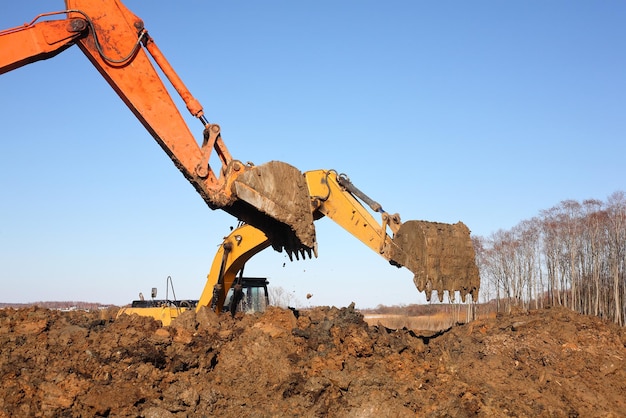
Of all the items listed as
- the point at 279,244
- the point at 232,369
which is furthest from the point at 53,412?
the point at 279,244

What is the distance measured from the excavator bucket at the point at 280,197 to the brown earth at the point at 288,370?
1743 mm

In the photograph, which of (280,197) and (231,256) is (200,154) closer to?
(280,197)

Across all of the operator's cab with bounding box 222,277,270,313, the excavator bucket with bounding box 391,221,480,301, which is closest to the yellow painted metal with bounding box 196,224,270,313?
the operator's cab with bounding box 222,277,270,313

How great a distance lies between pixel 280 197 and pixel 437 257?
303 cm

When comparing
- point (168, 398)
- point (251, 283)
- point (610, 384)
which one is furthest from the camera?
point (251, 283)

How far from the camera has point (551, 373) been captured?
1034 cm

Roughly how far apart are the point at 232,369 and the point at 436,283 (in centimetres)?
358

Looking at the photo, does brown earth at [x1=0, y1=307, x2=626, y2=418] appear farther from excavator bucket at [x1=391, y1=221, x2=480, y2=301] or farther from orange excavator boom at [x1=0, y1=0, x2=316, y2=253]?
orange excavator boom at [x1=0, y1=0, x2=316, y2=253]

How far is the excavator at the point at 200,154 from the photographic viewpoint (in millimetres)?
7992

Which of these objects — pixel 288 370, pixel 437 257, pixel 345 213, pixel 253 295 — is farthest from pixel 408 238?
pixel 253 295

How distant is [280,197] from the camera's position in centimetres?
905

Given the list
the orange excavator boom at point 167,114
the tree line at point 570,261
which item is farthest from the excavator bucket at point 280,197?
the tree line at point 570,261

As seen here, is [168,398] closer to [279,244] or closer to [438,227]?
[279,244]

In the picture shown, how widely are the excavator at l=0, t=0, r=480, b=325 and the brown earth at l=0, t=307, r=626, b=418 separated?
1.42 metres
